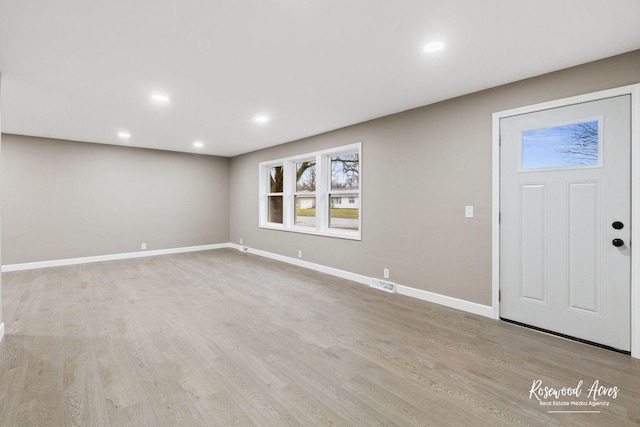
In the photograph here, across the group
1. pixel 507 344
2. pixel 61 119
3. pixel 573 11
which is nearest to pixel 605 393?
pixel 507 344

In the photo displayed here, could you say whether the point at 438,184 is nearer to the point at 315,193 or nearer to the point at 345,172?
the point at 345,172

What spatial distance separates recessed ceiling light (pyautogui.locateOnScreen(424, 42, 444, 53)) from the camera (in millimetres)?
2361

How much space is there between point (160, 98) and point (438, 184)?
355 centimetres

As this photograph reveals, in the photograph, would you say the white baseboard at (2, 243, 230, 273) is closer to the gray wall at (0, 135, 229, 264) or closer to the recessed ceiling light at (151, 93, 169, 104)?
the gray wall at (0, 135, 229, 264)

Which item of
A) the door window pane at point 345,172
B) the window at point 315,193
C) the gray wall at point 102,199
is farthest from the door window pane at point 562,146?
the gray wall at point 102,199

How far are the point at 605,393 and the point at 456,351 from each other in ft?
3.01

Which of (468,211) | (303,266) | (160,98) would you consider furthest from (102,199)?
(468,211)

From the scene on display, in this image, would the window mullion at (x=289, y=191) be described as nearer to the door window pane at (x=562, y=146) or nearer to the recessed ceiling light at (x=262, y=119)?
the recessed ceiling light at (x=262, y=119)

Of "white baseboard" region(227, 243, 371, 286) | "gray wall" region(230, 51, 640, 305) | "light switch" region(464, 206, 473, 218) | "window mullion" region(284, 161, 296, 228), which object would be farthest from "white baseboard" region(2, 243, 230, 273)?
"light switch" region(464, 206, 473, 218)

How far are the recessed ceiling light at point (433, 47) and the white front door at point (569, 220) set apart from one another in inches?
50.1

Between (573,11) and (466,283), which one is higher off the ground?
(573,11)

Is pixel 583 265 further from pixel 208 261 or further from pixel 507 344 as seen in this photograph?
pixel 208 261

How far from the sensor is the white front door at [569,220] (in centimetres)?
251

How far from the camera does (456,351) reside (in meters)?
2.52
